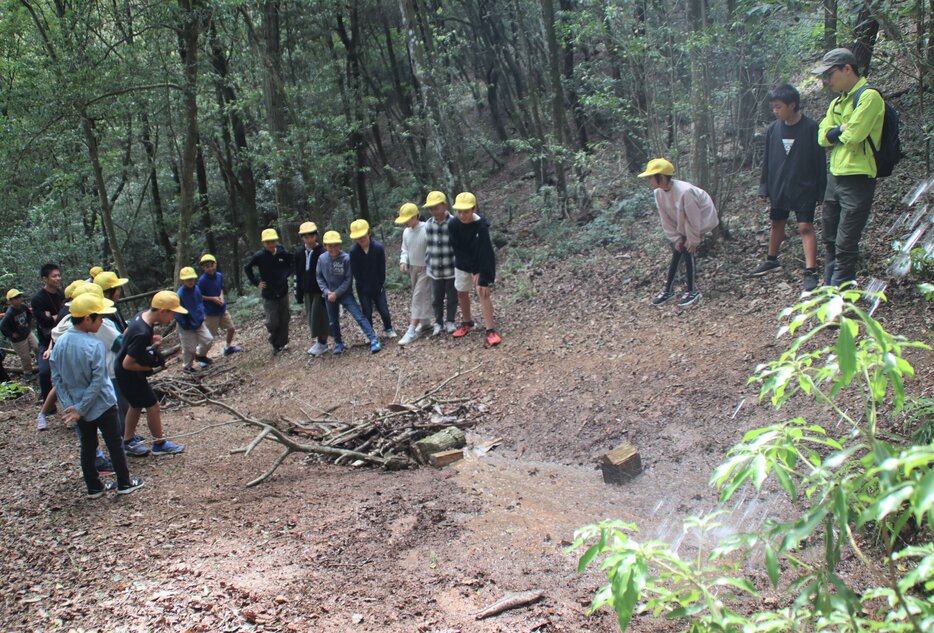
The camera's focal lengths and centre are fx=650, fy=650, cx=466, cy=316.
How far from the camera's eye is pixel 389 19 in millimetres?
21000

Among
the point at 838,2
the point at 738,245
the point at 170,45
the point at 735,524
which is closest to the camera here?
the point at 735,524

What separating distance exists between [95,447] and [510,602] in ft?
12.8

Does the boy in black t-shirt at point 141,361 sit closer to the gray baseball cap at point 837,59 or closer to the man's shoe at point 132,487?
the man's shoe at point 132,487

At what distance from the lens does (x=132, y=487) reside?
5691 millimetres

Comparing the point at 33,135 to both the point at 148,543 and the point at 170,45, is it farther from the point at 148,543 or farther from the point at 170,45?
the point at 148,543

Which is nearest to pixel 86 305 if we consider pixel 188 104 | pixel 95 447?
pixel 95 447

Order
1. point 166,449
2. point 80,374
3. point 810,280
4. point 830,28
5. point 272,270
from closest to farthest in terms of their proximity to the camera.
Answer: point 80,374 → point 166,449 → point 810,280 → point 830,28 → point 272,270

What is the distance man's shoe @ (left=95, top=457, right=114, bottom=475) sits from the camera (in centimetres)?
605

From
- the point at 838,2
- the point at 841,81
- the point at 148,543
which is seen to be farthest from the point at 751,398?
the point at 838,2

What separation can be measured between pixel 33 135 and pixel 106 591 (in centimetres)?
1266

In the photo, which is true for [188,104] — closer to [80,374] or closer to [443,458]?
[80,374]

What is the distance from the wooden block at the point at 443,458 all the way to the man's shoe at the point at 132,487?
258 cm

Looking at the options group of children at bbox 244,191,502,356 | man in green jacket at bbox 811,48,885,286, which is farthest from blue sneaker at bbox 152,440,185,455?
man in green jacket at bbox 811,48,885,286

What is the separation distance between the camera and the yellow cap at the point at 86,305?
539cm
